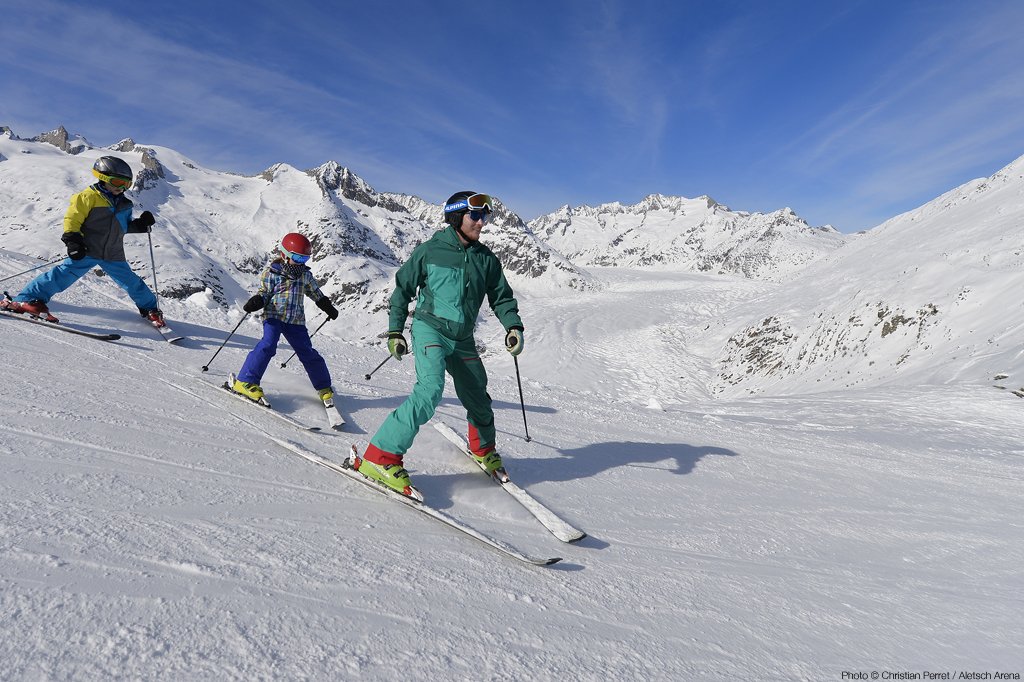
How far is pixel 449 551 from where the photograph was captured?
2.70 m

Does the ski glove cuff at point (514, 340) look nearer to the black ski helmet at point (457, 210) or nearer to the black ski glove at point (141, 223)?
the black ski helmet at point (457, 210)

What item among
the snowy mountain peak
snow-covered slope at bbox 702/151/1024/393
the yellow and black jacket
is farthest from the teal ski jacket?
the snowy mountain peak

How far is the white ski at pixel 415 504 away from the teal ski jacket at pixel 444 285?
42.2 inches

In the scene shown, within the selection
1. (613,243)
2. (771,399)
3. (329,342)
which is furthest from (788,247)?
(329,342)

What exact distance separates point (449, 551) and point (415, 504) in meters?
0.54

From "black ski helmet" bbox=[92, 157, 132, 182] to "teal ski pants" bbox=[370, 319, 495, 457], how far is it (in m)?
5.63

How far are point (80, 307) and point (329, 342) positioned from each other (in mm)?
3857

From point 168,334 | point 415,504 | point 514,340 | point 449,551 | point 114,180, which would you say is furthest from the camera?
point 168,334

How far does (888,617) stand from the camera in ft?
9.03

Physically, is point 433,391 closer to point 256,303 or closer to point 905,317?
point 256,303

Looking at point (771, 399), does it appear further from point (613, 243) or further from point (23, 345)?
point (613, 243)

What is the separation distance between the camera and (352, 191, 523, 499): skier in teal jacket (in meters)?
3.48

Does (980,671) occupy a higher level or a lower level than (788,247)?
lower

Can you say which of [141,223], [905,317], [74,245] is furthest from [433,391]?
[905,317]
